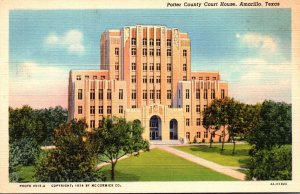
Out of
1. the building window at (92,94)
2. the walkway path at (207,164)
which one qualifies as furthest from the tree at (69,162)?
the walkway path at (207,164)

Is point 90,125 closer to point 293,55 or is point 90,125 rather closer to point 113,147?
point 113,147

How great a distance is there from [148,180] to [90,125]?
988mm

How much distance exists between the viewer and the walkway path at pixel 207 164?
650cm

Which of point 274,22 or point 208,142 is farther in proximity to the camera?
point 208,142

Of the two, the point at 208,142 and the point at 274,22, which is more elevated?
the point at 274,22

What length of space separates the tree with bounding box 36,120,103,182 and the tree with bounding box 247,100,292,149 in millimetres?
1991

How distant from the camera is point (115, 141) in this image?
6.50 metres

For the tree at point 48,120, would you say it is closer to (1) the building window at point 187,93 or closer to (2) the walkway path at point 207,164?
(2) the walkway path at point 207,164

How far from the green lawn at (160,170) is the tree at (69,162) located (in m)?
0.22

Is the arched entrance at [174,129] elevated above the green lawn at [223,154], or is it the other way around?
the arched entrance at [174,129]

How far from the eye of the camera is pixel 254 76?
6.51 m

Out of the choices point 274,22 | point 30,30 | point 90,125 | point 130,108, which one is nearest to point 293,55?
point 274,22

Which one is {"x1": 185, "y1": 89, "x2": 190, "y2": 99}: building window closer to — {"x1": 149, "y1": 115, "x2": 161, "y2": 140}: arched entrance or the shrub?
{"x1": 149, "y1": 115, "x2": 161, "y2": 140}: arched entrance

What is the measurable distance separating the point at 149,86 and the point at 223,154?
1.31 m
